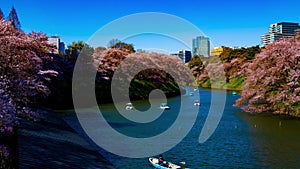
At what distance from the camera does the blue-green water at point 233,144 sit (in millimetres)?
17234

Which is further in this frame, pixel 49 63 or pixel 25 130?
pixel 49 63

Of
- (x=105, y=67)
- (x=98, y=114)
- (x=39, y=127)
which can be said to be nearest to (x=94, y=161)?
(x=39, y=127)

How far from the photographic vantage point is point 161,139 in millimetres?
22672

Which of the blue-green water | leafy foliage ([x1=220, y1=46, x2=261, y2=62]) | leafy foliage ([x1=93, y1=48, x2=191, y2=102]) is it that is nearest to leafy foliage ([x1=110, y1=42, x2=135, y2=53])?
leafy foliage ([x1=93, y1=48, x2=191, y2=102])

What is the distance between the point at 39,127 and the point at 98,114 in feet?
43.9

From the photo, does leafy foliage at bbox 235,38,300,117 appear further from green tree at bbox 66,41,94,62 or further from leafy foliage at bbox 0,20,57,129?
green tree at bbox 66,41,94,62

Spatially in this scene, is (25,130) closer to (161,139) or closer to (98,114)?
(161,139)

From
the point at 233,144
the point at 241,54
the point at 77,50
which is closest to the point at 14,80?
the point at 233,144

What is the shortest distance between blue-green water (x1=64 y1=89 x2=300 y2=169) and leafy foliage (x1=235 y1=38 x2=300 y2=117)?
94.6 inches

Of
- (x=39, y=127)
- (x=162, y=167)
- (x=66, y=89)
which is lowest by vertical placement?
(x=162, y=167)

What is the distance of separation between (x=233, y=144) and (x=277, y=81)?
1451 cm

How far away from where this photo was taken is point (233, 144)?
2133 centimetres

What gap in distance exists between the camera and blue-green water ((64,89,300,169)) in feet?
56.5

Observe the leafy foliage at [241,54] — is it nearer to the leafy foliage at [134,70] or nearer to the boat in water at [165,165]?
the leafy foliage at [134,70]
